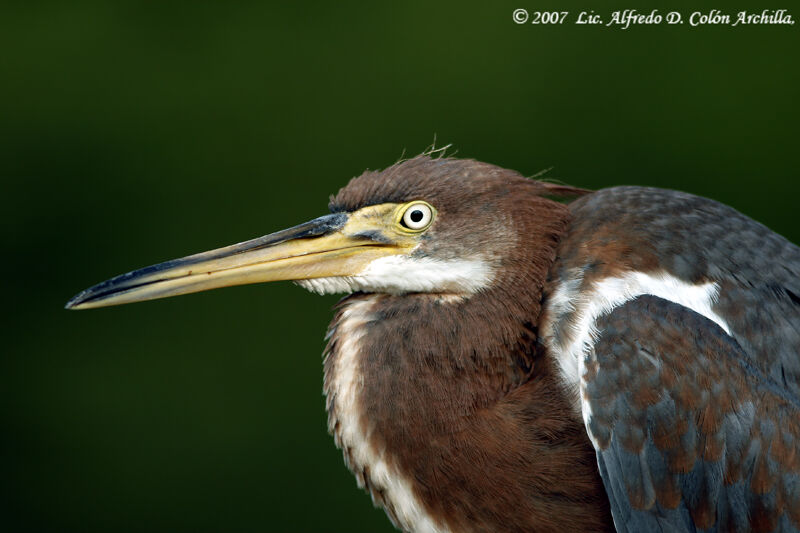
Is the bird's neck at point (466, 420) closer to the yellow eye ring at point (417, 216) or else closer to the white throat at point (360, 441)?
the white throat at point (360, 441)

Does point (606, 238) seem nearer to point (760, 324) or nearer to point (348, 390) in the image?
point (760, 324)

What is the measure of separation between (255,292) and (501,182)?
2.09 m

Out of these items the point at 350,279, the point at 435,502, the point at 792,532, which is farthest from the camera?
the point at 350,279

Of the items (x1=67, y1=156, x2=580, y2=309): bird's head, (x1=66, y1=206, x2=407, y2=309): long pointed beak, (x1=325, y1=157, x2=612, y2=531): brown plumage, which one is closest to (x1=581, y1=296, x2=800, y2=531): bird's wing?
(x1=325, y1=157, x2=612, y2=531): brown plumage

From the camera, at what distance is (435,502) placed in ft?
6.28

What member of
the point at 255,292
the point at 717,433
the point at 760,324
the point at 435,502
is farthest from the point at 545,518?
the point at 255,292

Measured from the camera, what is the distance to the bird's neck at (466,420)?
1.90 m

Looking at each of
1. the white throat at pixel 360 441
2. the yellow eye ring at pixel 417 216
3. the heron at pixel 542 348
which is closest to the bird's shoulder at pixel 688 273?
the heron at pixel 542 348

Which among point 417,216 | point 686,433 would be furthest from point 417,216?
point 686,433

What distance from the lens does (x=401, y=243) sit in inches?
79.2

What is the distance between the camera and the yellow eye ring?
200 centimetres

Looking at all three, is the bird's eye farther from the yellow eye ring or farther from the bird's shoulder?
the bird's shoulder

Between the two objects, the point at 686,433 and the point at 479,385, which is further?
the point at 479,385

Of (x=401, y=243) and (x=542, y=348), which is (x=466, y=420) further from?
(x=401, y=243)
